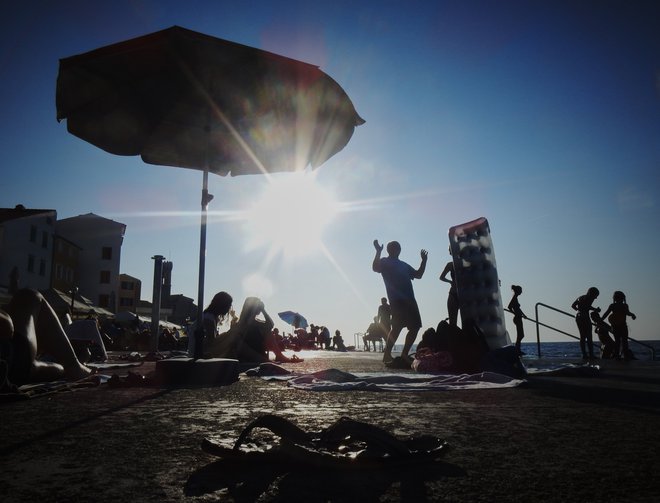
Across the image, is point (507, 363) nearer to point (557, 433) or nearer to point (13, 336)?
point (557, 433)

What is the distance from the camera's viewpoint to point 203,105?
5215 mm

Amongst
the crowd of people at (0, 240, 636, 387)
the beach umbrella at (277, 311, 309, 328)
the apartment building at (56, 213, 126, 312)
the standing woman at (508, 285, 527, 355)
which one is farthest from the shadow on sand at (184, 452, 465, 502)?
the apartment building at (56, 213, 126, 312)

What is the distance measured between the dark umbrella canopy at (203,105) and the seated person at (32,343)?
7.66 ft

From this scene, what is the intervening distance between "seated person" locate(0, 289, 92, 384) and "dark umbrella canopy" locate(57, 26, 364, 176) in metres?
2.34

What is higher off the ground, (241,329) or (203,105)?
(203,105)

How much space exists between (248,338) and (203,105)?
4.67m

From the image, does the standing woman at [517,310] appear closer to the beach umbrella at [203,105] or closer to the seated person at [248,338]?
the seated person at [248,338]

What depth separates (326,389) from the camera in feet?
12.5

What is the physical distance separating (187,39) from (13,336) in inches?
118

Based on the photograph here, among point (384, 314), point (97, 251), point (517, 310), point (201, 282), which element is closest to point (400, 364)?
point (201, 282)

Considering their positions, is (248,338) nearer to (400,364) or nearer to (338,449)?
(400,364)

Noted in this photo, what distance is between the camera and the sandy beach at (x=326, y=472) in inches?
46.6

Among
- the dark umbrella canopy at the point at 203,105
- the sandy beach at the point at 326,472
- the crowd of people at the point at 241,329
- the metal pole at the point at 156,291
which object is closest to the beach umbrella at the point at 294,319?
the crowd of people at the point at 241,329

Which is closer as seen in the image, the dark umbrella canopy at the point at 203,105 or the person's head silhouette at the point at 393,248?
the dark umbrella canopy at the point at 203,105
